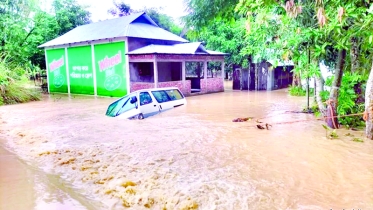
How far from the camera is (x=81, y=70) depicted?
21.9 metres

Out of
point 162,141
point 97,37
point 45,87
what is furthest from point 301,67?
point 45,87

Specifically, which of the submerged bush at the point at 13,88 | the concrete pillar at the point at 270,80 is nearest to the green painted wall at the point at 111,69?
the submerged bush at the point at 13,88

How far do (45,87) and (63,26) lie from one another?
6.15m

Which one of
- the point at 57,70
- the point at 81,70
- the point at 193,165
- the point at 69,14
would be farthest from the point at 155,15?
the point at 193,165

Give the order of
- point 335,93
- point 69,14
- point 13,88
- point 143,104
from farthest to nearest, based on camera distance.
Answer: point 69,14 < point 13,88 < point 143,104 < point 335,93

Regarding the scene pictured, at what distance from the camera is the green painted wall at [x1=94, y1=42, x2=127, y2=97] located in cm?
1914

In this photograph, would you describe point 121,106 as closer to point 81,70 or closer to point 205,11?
point 205,11

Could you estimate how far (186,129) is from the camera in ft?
29.5

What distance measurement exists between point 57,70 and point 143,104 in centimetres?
1653

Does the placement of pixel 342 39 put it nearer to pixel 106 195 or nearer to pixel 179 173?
pixel 179 173

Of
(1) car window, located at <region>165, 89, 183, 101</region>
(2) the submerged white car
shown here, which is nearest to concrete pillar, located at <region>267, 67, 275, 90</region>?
(1) car window, located at <region>165, 89, 183, 101</region>

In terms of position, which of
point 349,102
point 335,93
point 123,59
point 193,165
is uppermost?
point 123,59

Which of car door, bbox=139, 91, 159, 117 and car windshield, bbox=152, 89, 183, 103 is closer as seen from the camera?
car door, bbox=139, 91, 159, 117

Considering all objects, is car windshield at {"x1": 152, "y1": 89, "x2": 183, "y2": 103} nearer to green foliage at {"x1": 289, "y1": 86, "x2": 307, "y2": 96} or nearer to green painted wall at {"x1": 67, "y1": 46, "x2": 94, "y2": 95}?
green foliage at {"x1": 289, "y1": 86, "x2": 307, "y2": 96}
